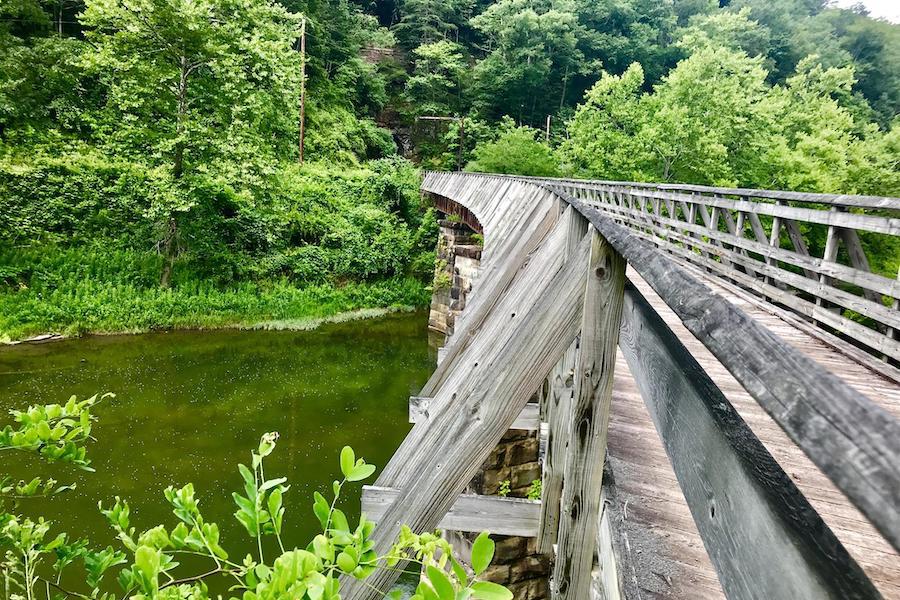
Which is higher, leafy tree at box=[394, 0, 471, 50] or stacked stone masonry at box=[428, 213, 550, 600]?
leafy tree at box=[394, 0, 471, 50]

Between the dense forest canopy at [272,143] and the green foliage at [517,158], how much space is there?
0.10 m

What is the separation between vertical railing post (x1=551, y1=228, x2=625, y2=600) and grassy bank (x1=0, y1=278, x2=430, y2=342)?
14.2 metres

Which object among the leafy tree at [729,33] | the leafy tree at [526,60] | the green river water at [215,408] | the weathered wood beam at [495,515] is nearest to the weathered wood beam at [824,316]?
the weathered wood beam at [495,515]

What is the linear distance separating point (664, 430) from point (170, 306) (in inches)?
657

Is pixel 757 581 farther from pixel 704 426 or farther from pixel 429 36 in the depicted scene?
pixel 429 36

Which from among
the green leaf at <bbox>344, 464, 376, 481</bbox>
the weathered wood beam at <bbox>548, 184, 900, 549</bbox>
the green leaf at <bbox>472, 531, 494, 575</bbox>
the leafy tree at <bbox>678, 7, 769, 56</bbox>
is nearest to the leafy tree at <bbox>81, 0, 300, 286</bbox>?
the green leaf at <bbox>344, 464, 376, 481</bbox>

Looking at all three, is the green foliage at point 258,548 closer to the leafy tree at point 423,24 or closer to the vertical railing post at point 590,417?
the vertical railing post at point 590,417

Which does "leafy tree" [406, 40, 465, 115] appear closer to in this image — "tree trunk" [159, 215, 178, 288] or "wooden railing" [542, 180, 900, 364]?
"tree trunk" [159, 215, 178, 288]

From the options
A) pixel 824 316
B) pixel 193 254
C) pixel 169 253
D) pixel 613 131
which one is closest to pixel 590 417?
pixel 824 316

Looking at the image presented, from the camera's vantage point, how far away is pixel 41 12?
17.2 meters

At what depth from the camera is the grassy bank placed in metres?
13.7

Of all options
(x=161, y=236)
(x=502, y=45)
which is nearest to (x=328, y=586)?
(x=161, y=236)

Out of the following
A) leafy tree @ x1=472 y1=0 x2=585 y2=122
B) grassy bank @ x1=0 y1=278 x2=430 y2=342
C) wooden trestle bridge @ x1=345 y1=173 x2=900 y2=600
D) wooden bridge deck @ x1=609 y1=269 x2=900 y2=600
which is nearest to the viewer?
wooden trestle bridge @ x1=345 y1=173 x2=900 y2=600

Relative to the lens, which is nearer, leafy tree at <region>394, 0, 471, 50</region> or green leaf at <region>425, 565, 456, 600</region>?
green leaf at <region>425, 565, 456, 600</region>
